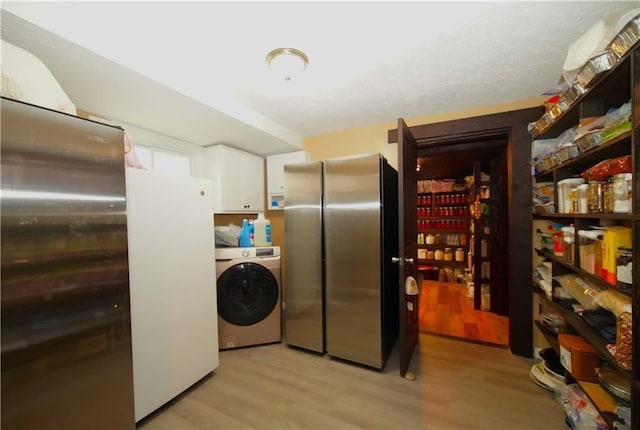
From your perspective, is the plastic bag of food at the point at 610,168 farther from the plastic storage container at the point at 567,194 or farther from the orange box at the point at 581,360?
the orange box at the point at 581,360

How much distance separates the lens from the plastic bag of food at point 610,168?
1017mm

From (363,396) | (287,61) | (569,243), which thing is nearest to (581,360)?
(569,243)

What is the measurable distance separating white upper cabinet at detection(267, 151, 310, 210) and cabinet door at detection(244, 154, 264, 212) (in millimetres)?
102

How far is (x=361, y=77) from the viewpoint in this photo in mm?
1724

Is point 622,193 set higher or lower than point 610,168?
lower

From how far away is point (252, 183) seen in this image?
3.04 m

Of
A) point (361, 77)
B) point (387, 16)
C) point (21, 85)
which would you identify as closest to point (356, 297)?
point (361, 77)

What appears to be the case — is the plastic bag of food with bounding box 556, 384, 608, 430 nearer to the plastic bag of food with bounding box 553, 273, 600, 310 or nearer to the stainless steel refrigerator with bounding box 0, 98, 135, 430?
the plastic bag of food with bounding box 553, 273, 600, 310

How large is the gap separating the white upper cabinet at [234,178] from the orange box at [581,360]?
115 inches

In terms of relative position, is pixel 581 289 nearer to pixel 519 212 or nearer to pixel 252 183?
pixel 519 212

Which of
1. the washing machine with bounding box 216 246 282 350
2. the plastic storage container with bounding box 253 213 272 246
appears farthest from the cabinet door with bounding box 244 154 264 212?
the washing machine with bounding box 216 246 282 350

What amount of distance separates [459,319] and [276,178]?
2.83 meters

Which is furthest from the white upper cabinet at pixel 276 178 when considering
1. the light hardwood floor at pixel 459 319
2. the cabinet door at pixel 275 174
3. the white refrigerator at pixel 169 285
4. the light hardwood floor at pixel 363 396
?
the light hardwood floor at pixel 459 319

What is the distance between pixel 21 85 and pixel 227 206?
1763mm
